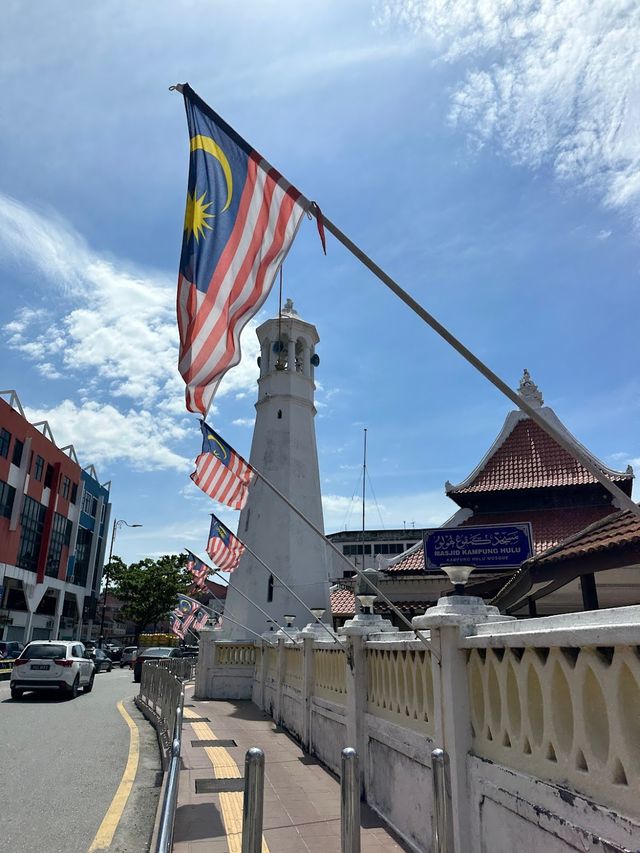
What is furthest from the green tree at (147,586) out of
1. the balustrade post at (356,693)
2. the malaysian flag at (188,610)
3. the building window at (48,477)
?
the balustrade post at (356,693)

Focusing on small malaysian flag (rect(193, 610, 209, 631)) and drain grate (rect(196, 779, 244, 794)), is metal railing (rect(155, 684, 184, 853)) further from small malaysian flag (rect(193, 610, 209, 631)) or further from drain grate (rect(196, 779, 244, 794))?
small malaysian flag (rect(193, 610, 209, 631))

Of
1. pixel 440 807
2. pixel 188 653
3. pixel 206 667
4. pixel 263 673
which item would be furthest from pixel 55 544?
pixel 440 807

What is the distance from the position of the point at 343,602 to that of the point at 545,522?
10305mm

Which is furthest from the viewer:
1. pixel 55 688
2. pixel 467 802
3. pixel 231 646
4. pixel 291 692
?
pixel 231 646

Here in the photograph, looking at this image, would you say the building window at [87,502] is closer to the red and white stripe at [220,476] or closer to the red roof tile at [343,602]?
the red roof tile at [343,602]

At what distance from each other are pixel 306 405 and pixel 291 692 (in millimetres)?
15443

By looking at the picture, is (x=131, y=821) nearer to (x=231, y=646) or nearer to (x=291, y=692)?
(x=291, y=692)

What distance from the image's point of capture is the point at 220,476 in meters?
14.6

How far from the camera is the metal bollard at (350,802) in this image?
2.88m

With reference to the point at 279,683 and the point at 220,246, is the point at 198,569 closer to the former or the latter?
the point at 279,683

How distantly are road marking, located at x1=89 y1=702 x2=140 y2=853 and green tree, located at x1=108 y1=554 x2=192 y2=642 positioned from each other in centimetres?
4617

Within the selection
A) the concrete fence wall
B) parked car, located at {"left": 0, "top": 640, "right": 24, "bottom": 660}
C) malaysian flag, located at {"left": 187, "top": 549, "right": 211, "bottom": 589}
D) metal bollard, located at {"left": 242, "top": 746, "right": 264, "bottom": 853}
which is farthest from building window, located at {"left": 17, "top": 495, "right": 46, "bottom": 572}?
metal bollard, located at {"left": 242, "top": 746, "right": 264, "bottom": 853}

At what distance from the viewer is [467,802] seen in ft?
14.4

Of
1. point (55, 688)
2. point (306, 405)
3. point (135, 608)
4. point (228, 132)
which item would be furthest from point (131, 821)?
point (135, 608)
